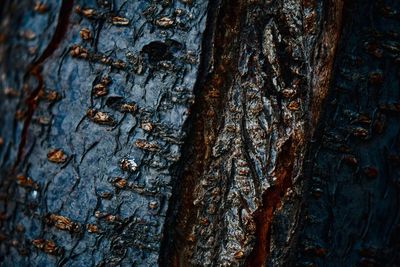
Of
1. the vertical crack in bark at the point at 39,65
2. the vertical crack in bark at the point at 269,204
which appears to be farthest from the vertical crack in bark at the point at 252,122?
the vertical crack in bark at the point at 39,65

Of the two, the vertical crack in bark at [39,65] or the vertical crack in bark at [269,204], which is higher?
the vertical crack in bark at [39,65]

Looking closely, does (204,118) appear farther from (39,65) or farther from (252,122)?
(39,65)

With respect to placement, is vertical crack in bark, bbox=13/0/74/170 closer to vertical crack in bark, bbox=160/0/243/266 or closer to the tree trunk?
the tree trunk

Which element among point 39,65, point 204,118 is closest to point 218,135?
point 204,118

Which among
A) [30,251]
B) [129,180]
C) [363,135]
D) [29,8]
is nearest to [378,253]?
[363,135]

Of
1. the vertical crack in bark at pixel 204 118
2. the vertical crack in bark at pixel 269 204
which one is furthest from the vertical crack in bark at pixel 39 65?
the vertical crack in bark at pixel 269 204

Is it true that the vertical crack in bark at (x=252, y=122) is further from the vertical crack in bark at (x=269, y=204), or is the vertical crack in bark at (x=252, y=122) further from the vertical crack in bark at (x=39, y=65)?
the vertical crack in bark at (x=39, y=65)

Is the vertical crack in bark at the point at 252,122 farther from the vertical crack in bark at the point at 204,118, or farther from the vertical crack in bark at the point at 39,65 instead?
the vertical crack in bark at the point at 39,65
